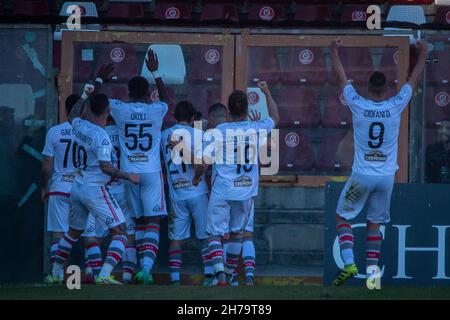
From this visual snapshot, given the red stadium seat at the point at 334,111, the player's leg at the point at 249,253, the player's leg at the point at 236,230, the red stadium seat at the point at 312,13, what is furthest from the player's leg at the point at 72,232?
the red stadium seat at the point at 312,13

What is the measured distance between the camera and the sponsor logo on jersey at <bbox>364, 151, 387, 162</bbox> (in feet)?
46.0

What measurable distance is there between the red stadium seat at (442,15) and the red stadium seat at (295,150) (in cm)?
225

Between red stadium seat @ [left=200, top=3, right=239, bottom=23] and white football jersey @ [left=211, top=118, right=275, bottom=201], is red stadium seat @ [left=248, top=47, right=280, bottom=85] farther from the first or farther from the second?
white football jersey @ [left=211, top=118, right=275, bottom=201]

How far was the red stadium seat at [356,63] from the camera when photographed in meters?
17.0

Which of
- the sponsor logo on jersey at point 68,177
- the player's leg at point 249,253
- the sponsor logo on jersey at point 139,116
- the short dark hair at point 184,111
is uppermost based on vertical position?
the short dark hair at point 184,111

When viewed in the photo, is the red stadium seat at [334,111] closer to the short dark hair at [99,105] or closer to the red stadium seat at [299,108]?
the red stadium seat at [299,108]

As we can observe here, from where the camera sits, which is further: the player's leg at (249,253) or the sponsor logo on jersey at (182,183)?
the sponsor logo on jersey at (182,183)

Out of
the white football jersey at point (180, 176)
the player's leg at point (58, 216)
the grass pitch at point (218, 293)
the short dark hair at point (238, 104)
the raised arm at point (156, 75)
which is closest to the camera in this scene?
the grass pitch at point (218, 293)

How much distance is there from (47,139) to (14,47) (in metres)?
1.62

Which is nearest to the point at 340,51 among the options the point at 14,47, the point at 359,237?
the point at 359,237

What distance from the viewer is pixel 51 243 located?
1638 cm

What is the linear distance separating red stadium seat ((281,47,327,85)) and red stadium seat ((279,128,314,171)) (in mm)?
640

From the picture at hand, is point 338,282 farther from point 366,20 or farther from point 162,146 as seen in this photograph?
point 366,20

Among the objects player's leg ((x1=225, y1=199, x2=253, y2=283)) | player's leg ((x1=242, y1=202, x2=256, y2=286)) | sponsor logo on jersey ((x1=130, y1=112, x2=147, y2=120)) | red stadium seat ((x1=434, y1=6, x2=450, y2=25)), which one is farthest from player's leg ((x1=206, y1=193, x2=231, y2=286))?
red stadium seat ((x1=434, y1=6, x2=450, y2=25))
